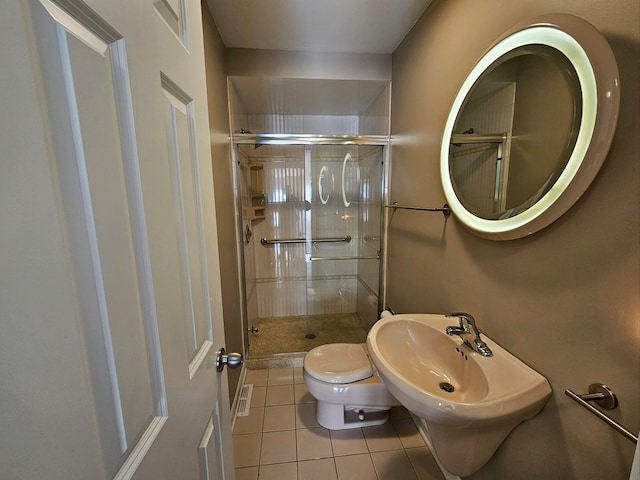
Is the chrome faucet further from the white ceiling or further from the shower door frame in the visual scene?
the white ceiling

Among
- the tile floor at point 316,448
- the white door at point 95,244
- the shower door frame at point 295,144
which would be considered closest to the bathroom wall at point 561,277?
the tile floor at point 316,448

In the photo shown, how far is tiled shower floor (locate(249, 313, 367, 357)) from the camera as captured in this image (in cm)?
252

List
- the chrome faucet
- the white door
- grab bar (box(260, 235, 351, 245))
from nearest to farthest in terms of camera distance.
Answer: the white door → the chrome faucet → grab bar (box(260, 235, 351, 245))

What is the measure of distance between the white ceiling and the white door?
3.66 feet

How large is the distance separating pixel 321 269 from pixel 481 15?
2.36 m

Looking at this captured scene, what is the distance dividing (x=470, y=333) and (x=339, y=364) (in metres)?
0.87

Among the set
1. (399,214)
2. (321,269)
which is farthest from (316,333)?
(399,214)

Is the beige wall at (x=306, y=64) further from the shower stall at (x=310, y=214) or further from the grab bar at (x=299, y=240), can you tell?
the grab bar at (x=299, y=240)

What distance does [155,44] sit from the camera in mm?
513

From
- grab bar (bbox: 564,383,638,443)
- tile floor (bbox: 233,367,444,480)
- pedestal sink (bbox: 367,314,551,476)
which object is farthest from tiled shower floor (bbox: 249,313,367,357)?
grab bar (bbox: 564,383,638,443)

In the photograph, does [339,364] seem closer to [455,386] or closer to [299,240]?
[455,386]

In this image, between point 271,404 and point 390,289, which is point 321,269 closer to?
point 390,289

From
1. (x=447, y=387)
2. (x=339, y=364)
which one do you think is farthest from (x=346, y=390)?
(x=447, y=387)

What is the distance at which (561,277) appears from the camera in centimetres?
80
